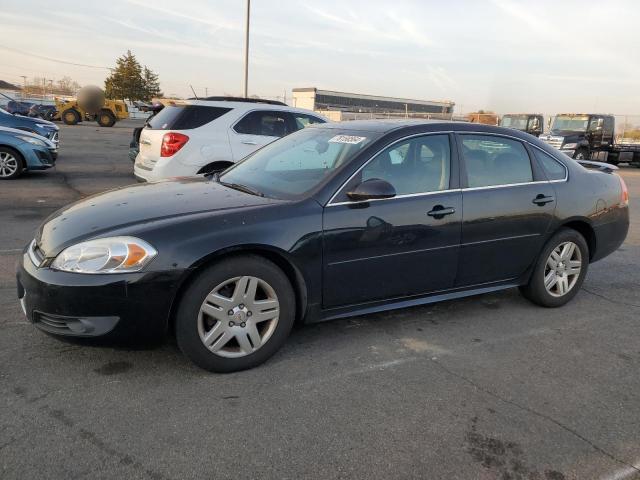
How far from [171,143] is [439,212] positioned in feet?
15.7

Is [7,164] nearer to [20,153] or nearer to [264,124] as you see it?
[20,153]

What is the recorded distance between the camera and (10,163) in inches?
410

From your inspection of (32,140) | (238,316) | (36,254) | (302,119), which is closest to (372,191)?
(238,316)

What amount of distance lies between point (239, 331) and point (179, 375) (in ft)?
1.43

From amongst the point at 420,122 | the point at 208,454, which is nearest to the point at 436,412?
the point at 208,454

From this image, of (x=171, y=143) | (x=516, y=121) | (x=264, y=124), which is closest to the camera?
(x=171, y=143)

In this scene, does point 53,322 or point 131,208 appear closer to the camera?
point 53,322

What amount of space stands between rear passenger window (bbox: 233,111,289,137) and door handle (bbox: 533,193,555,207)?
4817 mm

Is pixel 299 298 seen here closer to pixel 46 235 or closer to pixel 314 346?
pixel 314 346

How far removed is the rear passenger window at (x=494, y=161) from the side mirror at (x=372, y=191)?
0.88 m

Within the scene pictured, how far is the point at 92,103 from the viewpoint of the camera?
35.4 meters

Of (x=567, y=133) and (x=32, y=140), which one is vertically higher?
(x=567, y=133)

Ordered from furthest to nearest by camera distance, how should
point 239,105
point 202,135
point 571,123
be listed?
point 571,123 < point 239,105 < point 202,135

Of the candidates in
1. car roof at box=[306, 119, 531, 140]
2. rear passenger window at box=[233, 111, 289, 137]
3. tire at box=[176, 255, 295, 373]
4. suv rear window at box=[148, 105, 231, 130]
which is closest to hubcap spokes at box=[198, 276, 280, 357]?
tire at box=[176, 255, 295, 373]
